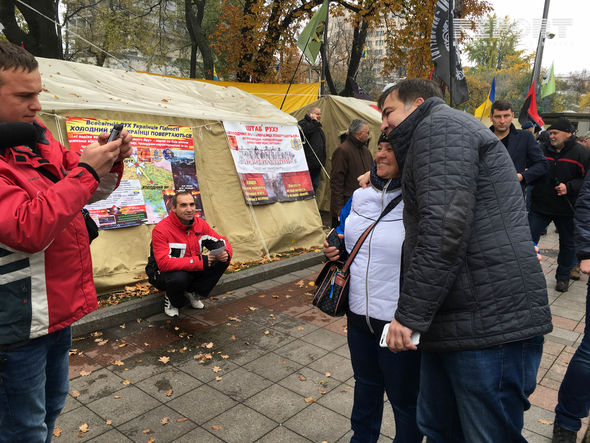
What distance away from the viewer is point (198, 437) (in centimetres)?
291

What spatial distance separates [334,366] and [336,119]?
702 cm

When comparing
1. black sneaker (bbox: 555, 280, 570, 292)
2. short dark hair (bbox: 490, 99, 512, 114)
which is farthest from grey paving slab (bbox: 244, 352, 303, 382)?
black sneaker (bbox: 555, 280, 570, 292)

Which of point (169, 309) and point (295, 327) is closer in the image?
point (295, 327)

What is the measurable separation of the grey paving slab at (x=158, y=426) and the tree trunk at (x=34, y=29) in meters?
10.8

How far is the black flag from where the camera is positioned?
6.75m

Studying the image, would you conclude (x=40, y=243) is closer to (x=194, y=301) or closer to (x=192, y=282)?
(x=192, y=282)

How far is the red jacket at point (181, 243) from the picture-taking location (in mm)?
4566

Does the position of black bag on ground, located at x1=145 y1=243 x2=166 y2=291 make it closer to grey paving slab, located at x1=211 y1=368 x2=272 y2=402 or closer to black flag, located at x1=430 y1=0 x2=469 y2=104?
grey paving slab, located at x1=211 y1=368 x2=272 y2=402

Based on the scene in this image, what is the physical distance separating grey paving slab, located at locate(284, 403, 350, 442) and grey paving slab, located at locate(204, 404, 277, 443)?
0.57ft

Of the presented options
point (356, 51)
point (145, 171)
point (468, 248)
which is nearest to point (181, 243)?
point (145, 171)

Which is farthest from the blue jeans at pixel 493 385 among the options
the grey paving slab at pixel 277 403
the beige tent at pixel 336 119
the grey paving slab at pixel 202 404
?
the beige tent at pixel 336 119

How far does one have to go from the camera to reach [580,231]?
8.79 ft

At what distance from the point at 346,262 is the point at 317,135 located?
6.59 m

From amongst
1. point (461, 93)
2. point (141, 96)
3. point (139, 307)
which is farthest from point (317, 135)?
point (139, 307)
